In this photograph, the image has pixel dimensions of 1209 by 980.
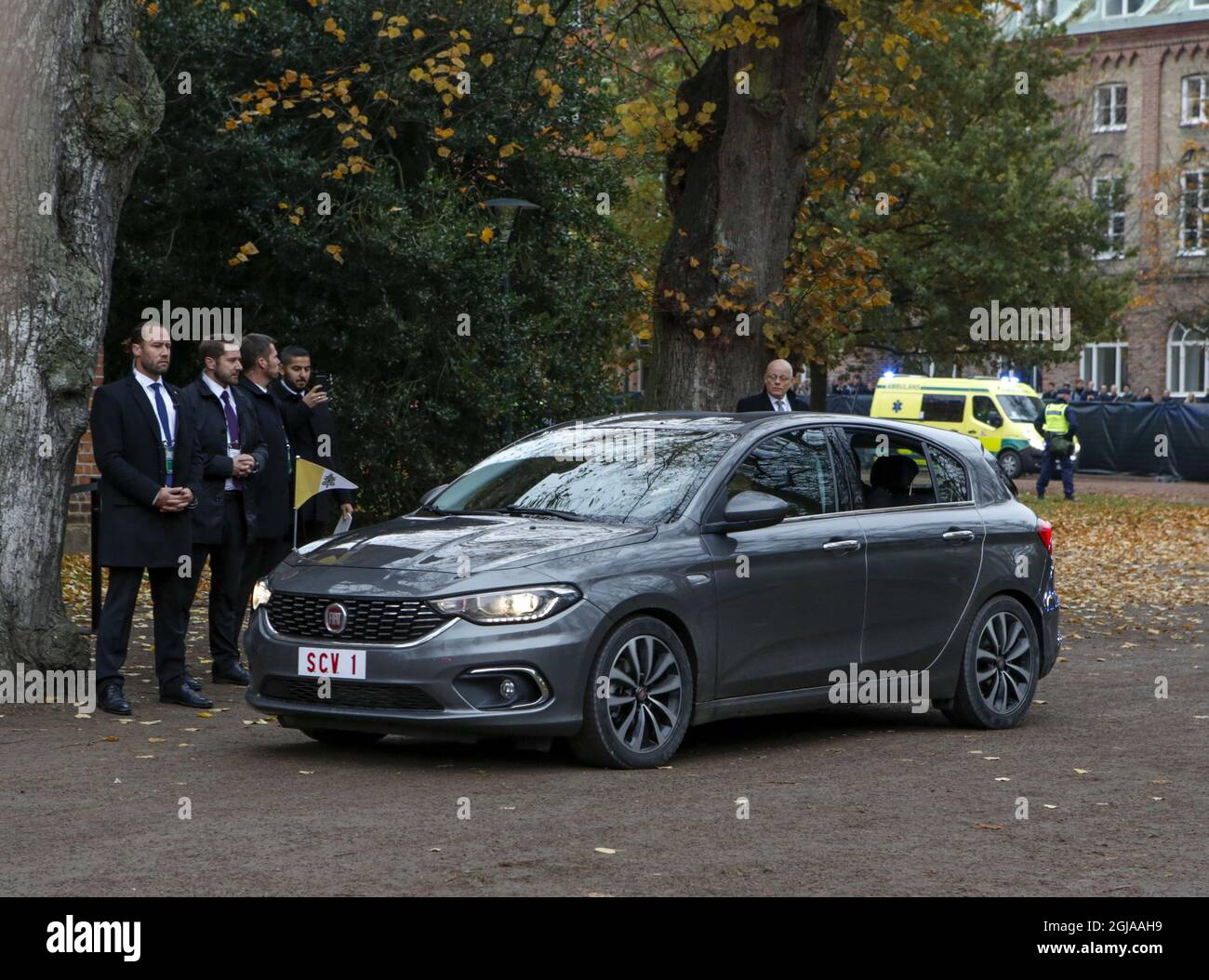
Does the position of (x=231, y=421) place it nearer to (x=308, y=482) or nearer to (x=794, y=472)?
(x=308, y=482)

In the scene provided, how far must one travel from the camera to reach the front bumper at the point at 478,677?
8164 millimetres

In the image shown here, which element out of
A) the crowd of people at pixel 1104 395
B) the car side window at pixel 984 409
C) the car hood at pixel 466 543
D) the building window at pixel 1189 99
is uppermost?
the building window at pixel 1189 99

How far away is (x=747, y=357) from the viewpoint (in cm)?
1673

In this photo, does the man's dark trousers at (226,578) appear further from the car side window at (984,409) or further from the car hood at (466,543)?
the car side window at (984,409)

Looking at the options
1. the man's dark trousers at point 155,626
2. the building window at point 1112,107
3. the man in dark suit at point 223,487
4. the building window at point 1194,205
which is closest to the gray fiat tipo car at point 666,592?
the man's dark trousers at point 155,626

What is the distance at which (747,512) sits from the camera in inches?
352

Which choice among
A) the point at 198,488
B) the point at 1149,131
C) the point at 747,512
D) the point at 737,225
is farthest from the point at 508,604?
the point at 1149,131

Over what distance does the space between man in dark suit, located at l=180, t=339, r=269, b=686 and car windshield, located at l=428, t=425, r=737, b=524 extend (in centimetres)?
181

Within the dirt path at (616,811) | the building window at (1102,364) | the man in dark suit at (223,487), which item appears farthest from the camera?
the building window at (1102,364)

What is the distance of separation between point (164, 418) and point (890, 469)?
12.8ft

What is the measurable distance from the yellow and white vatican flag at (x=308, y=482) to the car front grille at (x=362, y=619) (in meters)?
3.21

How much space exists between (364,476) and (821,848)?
16.0 m

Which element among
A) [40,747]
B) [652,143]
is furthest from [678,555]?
[652,143]

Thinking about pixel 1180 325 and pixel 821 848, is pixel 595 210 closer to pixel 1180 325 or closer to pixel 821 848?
pixel 821 848
